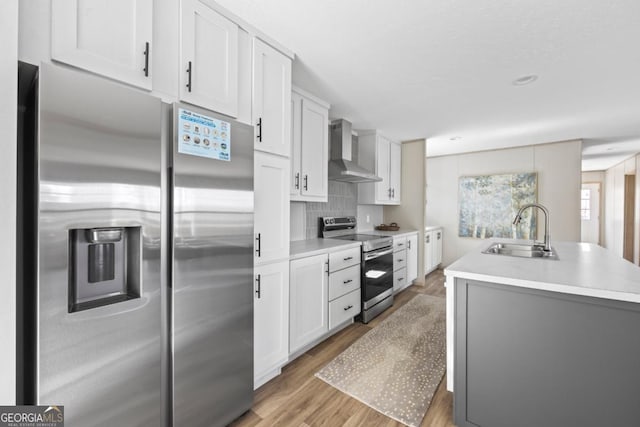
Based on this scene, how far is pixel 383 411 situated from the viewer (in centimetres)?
169

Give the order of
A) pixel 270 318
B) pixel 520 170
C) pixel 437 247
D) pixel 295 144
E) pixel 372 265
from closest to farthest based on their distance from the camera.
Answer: pixel 270 318
pixel 295 144
pixel 372 265
pixel 520 170
pixel 437 247

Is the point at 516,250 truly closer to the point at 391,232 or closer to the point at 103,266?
the point at 391,232

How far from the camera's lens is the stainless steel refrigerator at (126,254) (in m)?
0.92

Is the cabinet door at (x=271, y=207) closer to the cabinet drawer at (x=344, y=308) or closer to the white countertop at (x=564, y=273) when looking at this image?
the cabinet drawer at (x=344, y=308)

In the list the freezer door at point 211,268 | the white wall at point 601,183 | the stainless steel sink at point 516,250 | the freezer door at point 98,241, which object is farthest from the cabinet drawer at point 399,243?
the white wall at point 601,183

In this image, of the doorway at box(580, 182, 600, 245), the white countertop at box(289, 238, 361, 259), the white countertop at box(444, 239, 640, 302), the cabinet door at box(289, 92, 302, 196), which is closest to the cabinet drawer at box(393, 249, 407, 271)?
the white countertop at box(289, 238, 361, 259)

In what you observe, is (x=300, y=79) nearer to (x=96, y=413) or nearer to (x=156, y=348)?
(x=156, y=348)

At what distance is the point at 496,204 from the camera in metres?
5.21

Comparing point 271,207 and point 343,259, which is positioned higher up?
point 271,207

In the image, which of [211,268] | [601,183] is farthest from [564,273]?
[601,183]

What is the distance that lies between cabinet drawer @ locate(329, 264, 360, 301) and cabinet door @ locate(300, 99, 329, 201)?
0.80 metres

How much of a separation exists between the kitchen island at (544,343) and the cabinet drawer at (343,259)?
44.4 inches

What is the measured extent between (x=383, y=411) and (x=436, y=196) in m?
5.03

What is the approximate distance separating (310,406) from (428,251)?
3830mm
